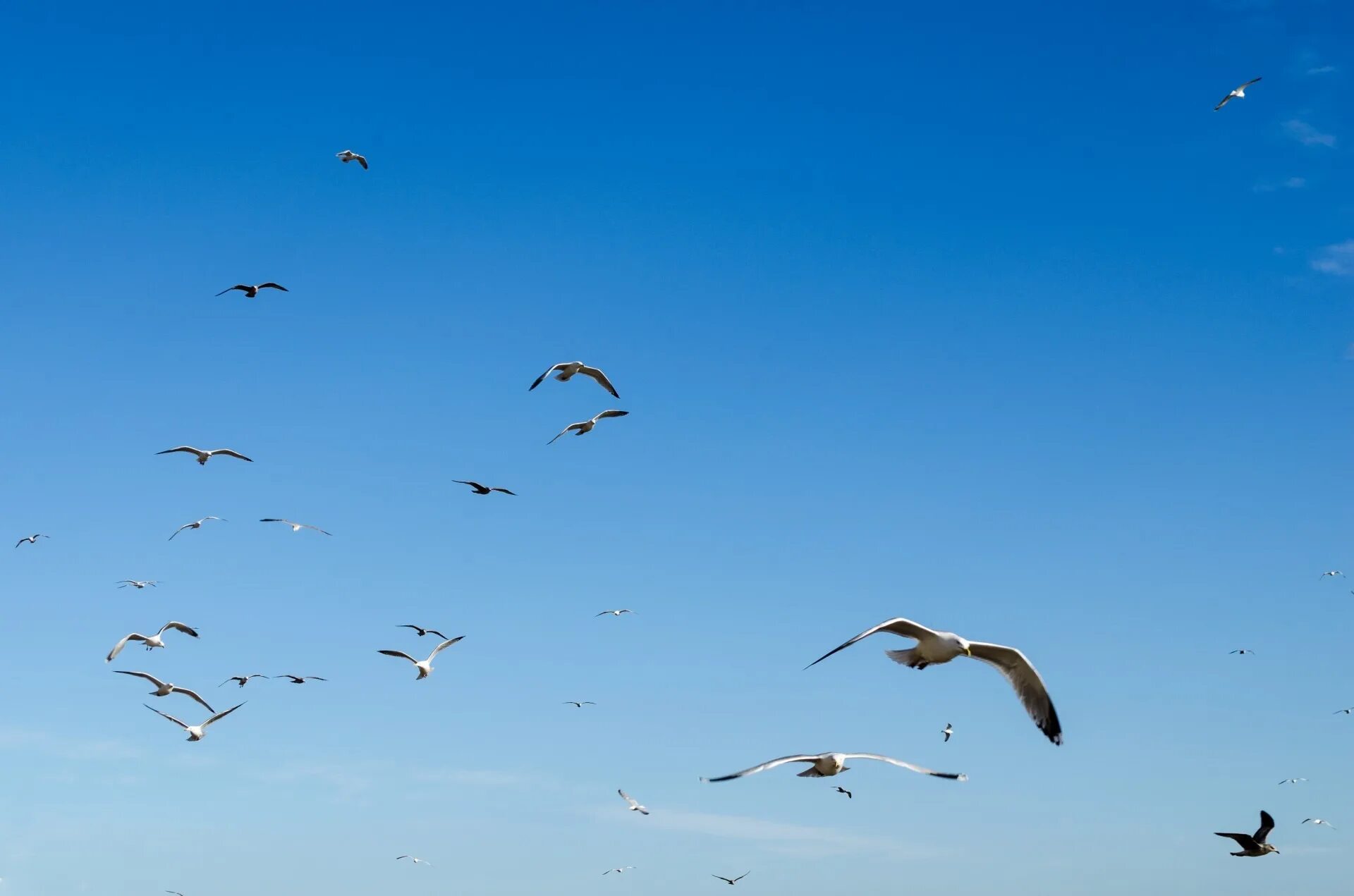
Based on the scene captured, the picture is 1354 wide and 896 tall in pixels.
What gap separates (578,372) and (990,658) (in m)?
21.9

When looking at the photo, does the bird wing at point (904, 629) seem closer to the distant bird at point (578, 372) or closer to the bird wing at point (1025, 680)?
the bird wing at point (1025, 680)

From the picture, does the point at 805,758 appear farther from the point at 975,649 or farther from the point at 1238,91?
the point at 1238,91

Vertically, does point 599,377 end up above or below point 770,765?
above

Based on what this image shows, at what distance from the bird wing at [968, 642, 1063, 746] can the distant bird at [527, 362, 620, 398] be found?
21.0 m

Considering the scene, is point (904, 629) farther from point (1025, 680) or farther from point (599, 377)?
point (599, 377)

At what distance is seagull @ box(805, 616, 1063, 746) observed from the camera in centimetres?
3344

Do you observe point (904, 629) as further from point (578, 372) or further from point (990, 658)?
point (578, 372)

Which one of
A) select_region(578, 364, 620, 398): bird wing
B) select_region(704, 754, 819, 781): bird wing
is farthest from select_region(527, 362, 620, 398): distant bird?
select_region(704, 754, 819, 781): bird wing

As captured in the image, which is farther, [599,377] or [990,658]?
[599,377]

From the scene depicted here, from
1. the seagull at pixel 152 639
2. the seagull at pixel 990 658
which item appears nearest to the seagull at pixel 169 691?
the seagull at pixel 152 639

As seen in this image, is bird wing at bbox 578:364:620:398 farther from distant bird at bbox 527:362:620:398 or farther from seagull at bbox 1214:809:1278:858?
seagull at bbox 1214:809:1278:858

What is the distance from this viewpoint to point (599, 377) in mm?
52000

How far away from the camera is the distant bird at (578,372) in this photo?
2000 inches

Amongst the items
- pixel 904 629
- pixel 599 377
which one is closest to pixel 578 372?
pixel 599 377
